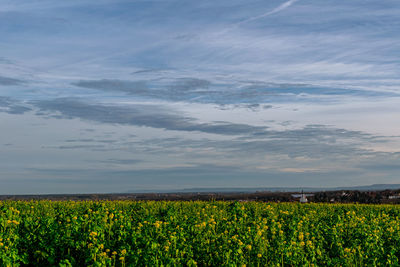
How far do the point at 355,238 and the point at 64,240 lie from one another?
7720mm

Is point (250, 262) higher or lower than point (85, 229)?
lower

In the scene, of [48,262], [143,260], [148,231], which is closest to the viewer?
[143,260]

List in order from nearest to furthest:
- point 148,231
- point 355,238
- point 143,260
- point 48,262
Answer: point 143,260 < point 48,262 < point 148,231 < point 355,238

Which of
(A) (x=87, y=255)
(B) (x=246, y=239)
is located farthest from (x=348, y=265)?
(A) (x=87, y=255)

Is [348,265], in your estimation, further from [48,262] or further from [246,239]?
[48,262]

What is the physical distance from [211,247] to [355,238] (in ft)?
15.2

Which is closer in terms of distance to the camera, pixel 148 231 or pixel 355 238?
pixel 148 231

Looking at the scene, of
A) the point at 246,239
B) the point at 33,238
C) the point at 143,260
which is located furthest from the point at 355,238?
the point at 33,238

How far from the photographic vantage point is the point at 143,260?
8008mm

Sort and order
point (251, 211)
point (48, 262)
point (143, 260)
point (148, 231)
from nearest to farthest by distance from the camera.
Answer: point (143, 260)
point (48, 262)
point (148, 231)
point (251, 211)

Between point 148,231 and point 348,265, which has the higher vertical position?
point 148,231

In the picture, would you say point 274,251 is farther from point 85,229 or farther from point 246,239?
point 85,229

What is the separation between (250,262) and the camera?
931 cm

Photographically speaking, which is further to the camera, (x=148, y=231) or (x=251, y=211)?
(x=251, y=211)
